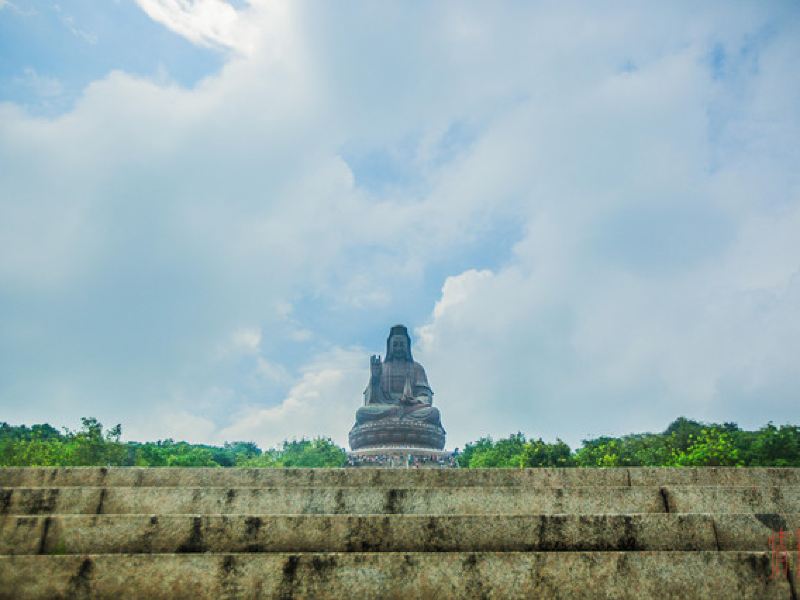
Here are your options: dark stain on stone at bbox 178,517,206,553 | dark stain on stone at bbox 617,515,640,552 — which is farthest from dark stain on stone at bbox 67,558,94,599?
dark stain on stone at bbox 617,515,640,552

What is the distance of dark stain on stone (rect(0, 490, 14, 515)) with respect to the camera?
5.46 meters

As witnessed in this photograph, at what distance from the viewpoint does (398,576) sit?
155 inches

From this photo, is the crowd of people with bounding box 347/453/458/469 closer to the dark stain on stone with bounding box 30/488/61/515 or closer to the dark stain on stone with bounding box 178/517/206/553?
the dark stain on stone with bounding box 30/488/61/515

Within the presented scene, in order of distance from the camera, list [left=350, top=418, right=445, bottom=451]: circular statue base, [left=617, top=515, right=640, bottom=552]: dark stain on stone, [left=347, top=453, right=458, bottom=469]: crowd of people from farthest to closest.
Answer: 1. [left=350, top=418, right=445, bottom=451]: circular statue base
2. [left=347, top=453, right=458, bottom=469]: crowd of people
3. [left=617, top=515, right=640, bottom=552]: dark stain on stone

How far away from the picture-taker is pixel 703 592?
3.89m

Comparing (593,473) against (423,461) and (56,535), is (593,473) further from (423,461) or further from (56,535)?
(423,461)

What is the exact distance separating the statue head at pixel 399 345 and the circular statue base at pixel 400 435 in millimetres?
5140

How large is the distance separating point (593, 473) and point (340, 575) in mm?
4129

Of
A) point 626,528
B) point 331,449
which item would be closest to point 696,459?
point 626,528

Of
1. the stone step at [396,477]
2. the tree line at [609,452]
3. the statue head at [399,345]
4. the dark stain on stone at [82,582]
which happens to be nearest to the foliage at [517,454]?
the tree line at [609,452]

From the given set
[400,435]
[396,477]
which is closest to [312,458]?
[400,435]

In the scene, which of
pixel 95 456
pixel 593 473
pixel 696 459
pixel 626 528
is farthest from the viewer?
pixel 95 456

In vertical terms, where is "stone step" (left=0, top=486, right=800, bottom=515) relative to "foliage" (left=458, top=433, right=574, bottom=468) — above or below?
below

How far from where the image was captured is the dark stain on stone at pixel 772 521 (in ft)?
14.9
